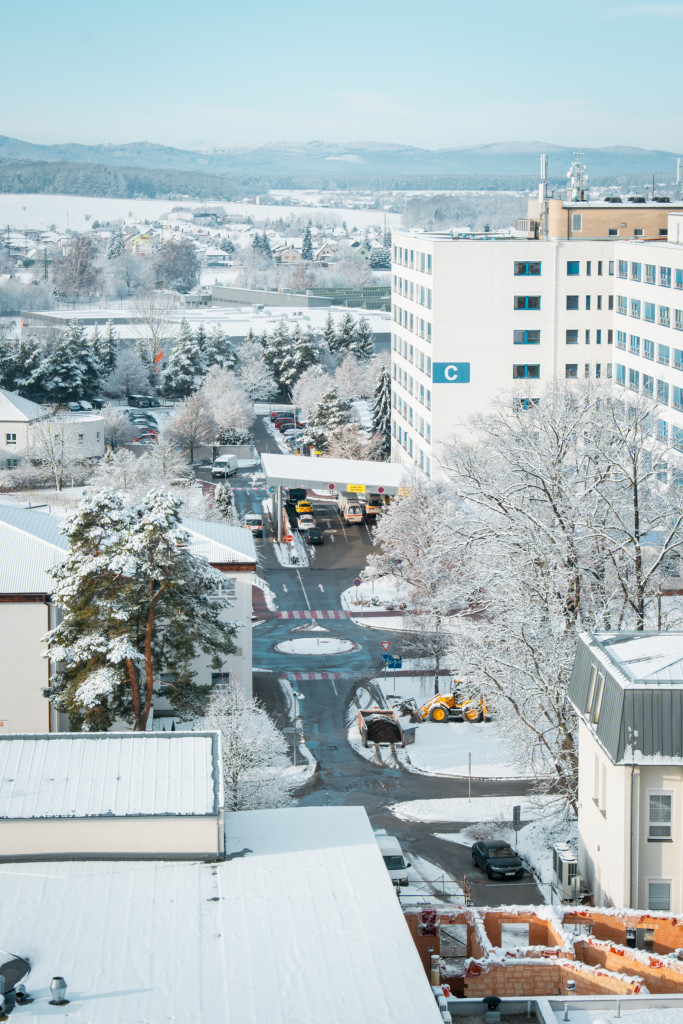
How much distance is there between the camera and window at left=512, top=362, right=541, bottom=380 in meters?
62.3

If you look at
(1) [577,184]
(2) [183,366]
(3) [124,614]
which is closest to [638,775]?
(3) [124,614]

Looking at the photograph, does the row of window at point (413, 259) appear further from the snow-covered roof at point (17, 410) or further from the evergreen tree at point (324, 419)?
the snow-covered roof at point (17, 410)

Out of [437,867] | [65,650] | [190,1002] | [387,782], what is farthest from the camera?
[387,782]

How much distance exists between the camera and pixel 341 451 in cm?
7481

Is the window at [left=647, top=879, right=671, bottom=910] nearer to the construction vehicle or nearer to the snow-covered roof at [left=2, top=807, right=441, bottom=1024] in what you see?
the snow-covered roof at [left=2, top=807, right=441, bottom=1024]

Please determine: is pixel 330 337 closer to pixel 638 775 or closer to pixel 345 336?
pixel 345 336

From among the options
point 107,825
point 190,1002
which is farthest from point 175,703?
point 190,1002

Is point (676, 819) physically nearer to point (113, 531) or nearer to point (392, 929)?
point (392, 929)

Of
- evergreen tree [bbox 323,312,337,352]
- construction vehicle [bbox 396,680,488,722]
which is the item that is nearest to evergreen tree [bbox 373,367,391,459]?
evergreen tree [bbox 323,312,337,352]

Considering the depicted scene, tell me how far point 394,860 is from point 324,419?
5599 cm

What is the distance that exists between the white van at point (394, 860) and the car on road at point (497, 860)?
1.65m

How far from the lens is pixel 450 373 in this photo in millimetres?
62656

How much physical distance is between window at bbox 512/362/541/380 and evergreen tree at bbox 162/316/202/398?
42166 millimetres

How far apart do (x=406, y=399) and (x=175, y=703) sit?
138 feet
